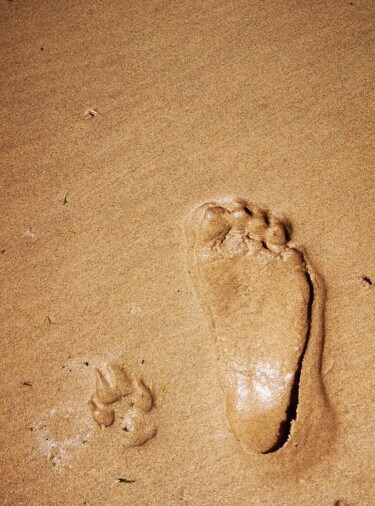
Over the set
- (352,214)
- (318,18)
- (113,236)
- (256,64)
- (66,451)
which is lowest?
(66,451)

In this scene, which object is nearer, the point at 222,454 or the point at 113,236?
the point at 222,454

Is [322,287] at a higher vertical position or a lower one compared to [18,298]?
higher

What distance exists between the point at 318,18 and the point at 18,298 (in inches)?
80.9

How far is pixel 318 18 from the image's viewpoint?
1.91 meters

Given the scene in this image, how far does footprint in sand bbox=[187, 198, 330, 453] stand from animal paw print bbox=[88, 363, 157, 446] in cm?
34

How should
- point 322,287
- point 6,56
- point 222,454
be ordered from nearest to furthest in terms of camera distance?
point 222,454, point 322,287, point 6,56

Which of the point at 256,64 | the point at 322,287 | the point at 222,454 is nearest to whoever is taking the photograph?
the point at 222,454

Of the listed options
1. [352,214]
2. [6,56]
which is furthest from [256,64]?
[6,56]

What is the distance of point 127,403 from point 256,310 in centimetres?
67

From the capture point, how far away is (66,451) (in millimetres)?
1537

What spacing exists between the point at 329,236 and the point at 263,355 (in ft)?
1.98

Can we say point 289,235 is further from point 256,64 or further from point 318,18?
point 318,18

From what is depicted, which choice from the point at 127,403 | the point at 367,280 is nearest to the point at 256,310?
the point at 367,280

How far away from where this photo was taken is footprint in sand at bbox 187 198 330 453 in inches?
58.4
